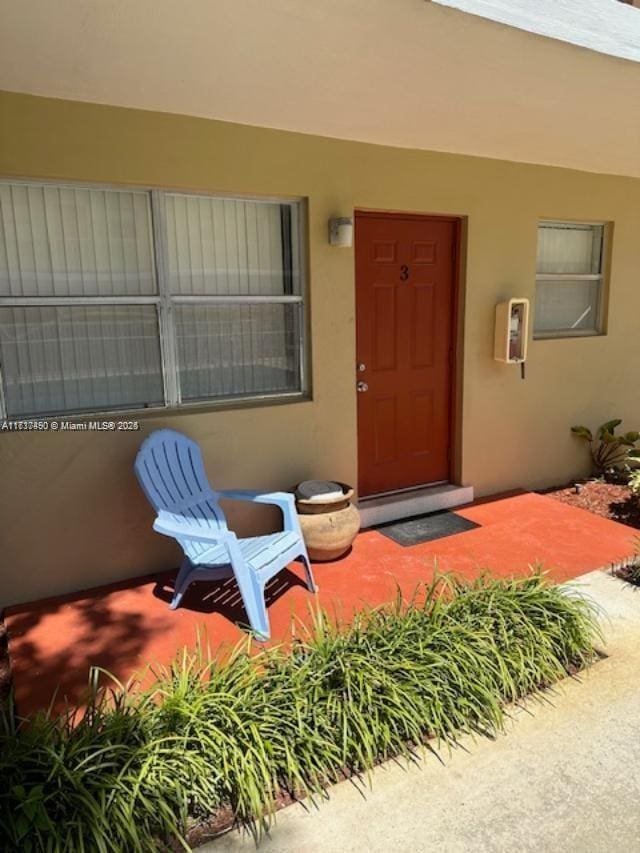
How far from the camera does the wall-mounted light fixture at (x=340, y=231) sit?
3863mm

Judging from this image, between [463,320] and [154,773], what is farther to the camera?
[463,320]

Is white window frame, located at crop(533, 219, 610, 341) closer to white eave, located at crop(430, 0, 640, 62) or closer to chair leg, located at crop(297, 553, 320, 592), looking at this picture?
white eave, located at crop(430, 0, 640, 62)

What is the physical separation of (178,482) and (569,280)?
12.7 ft

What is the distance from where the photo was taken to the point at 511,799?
6.61 feet

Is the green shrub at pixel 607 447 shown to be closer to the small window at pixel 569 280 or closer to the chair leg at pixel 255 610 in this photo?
the small window at pixel 569 280

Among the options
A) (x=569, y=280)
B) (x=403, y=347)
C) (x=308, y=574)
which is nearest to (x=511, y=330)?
(x=403, y=347)

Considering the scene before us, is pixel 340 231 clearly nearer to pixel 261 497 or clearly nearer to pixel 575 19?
pixel 575 19

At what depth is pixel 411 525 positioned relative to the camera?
4414 mm

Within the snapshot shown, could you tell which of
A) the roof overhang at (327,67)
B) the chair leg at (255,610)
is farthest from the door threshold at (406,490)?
the roof overhang at (327,67)

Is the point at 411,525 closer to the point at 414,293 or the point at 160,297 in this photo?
the point at 414,293

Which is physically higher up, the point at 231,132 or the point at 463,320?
the point at 231,132

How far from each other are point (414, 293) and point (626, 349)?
2.47 meters

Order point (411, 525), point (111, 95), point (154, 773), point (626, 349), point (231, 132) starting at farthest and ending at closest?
point (626, 349) < point (411, 525) < point (231, 132) < point (111, 95) < point (154, 773)

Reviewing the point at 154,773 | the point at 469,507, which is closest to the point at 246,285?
the point at 469,507
